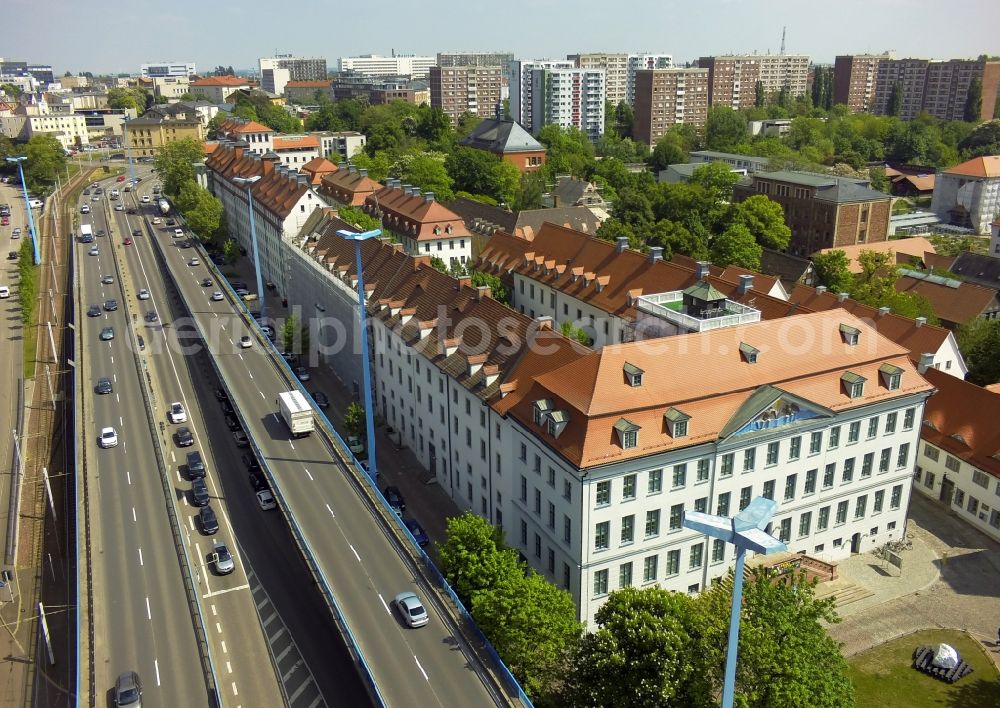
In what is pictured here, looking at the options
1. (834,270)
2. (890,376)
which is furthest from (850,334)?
(834,270)

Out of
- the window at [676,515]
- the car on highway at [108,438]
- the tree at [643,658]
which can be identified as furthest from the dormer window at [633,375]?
the car on highway at [108,438]

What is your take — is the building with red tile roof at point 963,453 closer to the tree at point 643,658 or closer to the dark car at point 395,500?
the tree at point 643,658

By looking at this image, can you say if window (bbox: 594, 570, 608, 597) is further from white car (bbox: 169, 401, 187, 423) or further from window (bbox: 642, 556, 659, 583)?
white car (bbox: 169, 401, 187, 423)

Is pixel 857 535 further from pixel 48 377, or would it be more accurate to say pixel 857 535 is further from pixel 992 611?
pixel 48 377

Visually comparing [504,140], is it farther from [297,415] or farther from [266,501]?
[266,501]

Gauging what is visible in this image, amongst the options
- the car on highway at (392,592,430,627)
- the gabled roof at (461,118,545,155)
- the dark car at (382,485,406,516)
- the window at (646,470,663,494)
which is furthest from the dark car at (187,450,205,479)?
the gabled roof at (461,118,545,155)
